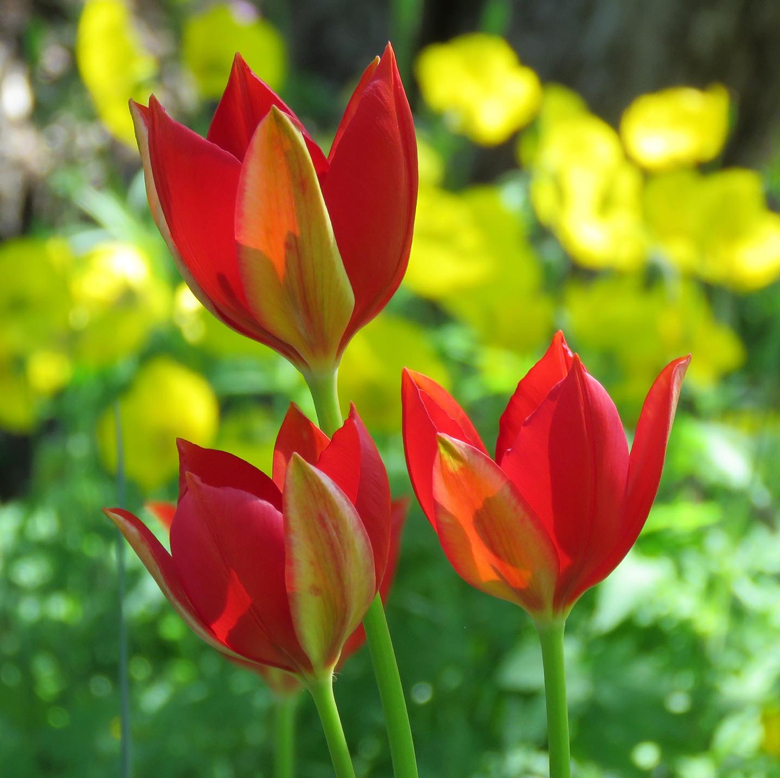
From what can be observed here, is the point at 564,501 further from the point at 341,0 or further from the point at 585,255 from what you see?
the point at 341,0

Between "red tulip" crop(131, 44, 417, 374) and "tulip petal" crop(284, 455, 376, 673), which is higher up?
"red tulip" crop(131, 44, 417, 374)

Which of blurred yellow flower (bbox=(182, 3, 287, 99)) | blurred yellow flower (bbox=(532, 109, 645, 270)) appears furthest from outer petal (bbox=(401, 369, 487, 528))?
blurred yellow flower (bbox=(182, 3, 287, 99))

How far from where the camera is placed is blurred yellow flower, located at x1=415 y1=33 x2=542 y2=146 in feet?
5.05

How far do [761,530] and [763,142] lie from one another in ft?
4.65

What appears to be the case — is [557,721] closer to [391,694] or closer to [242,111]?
[391,694]

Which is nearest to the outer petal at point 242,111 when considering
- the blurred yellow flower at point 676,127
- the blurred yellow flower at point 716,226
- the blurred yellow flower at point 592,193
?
the blurred yellow flower at point 716,226

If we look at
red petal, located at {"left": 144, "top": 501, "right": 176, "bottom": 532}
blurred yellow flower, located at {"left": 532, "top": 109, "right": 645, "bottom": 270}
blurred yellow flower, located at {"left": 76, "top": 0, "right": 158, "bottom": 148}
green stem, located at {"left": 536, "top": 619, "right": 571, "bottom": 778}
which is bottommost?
green stem, located at {"left": 536, "top": 619, "right": 571, "bottom": 778}

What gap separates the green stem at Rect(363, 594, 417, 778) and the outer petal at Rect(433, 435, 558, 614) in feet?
0.10

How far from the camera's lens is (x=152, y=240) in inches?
51.9

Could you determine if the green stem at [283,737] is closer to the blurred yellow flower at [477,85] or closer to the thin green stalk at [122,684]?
the thin green stalk at [122,684]

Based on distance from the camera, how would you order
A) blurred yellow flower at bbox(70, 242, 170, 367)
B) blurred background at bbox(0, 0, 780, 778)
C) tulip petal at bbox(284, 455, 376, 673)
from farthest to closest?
blurred yellow flower at bbox(70, 242, 170, 367) < blurred background at bbox(0, 0, 780, 778) < tulip petal at bbox(284, 455, 376, 673)

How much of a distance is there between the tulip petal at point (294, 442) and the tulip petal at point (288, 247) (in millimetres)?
20

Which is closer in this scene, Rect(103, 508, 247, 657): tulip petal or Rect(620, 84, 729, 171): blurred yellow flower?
Rect(103, 508, 247, 657): tulip petal

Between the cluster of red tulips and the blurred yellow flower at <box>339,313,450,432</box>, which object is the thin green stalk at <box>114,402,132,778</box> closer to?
the cluster of red tulips
